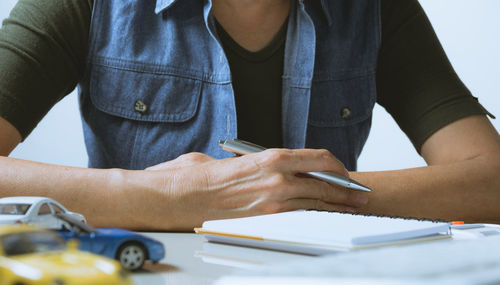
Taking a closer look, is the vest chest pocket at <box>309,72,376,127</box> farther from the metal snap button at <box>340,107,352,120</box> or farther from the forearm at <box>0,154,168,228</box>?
the forearm at <box>0,154,168,228</box>

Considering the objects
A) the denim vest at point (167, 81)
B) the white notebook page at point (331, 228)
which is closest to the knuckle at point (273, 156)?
the white notebook page at point (331, 228)

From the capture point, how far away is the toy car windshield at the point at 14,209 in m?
0.35

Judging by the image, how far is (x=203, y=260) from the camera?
1.51 ft

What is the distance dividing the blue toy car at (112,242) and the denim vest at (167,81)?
30.3 inches

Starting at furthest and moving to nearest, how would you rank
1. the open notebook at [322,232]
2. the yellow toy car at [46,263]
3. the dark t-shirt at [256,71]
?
the dark t-shirt at [256,71], the open notebook at [322,232], the yellow toy car at [46,263]

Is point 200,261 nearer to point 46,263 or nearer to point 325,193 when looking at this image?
point 46,263

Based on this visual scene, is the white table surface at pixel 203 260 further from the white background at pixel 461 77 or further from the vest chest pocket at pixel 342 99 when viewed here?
the white background at pixel 461 77

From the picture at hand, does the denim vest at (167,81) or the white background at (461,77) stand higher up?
the white background at (461,77)

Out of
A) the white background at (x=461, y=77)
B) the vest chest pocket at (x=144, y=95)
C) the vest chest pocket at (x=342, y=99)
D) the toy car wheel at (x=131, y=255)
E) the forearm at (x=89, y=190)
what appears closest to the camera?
the toy car wheel at (x=131, y=255)

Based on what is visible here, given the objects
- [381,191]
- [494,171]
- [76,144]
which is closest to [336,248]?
[381,191]

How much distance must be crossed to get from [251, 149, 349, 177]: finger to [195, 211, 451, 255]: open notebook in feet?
0.51

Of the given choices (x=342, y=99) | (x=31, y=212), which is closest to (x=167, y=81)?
(x=342, y=99)

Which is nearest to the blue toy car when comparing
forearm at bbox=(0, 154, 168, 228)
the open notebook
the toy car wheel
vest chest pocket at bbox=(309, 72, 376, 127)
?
the toy car wheel

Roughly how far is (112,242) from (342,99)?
3.26 ft
